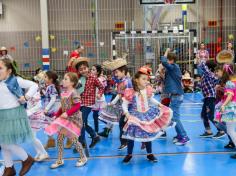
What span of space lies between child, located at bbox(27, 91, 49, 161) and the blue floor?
5.2 inches

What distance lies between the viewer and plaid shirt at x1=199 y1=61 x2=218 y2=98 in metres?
5.69

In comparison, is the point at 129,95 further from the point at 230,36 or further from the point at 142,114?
the point at 230,36

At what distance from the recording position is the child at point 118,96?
5.22m

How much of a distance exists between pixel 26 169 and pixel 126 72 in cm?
201

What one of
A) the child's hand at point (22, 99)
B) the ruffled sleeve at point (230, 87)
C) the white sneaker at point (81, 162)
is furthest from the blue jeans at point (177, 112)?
the child's hand at point (22, 99)

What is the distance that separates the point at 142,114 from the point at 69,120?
910mm

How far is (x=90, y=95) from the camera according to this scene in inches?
207

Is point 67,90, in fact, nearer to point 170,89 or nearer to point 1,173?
point 1,173

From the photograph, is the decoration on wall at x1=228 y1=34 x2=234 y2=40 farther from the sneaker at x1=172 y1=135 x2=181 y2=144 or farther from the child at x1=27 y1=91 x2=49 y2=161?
the child at x1=27 y1=91 x2=49 y2=161

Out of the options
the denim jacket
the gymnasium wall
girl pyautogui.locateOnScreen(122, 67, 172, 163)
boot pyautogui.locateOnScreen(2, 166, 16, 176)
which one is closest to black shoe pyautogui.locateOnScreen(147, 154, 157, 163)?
girl pyautogui.locateOnScreen(122, 67, 172, 163)

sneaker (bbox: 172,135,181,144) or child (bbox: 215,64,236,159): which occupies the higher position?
child (bbox: 215,64,236,159)

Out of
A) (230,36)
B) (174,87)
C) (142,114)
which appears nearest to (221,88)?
(174,87)

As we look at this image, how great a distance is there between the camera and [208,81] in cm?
576

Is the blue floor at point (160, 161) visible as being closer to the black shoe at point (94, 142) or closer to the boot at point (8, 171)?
the black shoe at point (94, 142)
